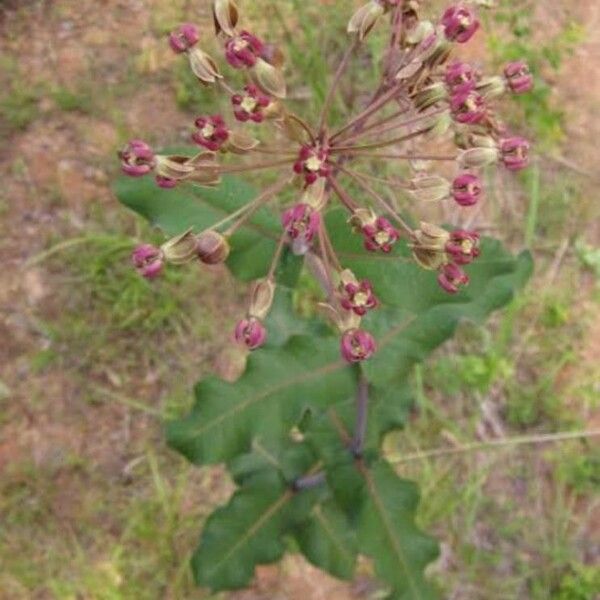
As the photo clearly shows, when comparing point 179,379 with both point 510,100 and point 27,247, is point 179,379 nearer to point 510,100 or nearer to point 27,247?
point 27,247

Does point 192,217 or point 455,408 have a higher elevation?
point 192,217

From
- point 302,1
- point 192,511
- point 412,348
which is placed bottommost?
point 192,511

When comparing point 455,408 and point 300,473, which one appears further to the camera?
point 455,408

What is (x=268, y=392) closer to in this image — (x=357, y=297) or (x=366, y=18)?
(x=357, y=297)

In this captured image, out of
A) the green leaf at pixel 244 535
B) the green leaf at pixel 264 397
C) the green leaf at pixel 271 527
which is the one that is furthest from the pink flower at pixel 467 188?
the green leaf at pixel 244 535

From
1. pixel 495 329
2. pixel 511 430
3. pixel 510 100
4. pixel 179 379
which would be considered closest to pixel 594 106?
pixel 510 100

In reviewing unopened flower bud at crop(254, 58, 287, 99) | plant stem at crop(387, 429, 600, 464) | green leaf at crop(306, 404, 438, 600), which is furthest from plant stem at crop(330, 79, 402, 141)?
plant stem at crop(387, 429, 600, 464)

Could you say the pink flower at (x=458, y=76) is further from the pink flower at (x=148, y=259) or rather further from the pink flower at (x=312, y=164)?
the pink flower at (x=148, y=259)
